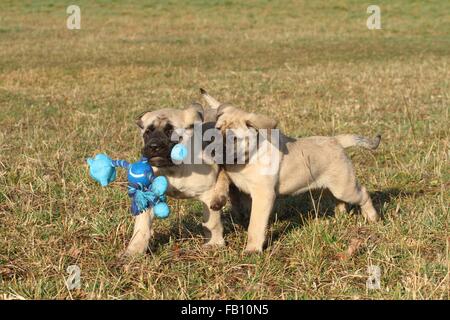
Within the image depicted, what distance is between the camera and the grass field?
4.18 metres

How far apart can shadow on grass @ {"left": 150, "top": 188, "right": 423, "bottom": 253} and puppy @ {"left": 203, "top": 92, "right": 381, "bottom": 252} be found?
0.63 ft

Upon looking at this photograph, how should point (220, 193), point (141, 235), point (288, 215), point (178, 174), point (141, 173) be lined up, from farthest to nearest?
point (288, 215) → point (220, 193) → point (178, 174) → point (141, 235) → point (141, 173)

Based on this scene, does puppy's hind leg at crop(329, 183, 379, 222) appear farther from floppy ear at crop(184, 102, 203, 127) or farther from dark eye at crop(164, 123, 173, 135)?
dark eye at crop(164, 123, 173, 135)

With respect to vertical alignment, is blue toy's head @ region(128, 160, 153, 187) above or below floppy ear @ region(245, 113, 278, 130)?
below

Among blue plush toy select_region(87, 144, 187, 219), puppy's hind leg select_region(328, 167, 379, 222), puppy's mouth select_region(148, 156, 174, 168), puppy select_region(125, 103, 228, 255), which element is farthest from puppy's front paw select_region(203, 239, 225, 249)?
puppy's hind leg select_region(328, 167, 379, 222)

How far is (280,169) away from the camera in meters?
5.21

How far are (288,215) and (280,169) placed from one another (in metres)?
0.83

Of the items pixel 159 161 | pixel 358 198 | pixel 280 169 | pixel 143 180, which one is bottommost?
pixel 358 198

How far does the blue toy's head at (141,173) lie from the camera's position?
14.3ft

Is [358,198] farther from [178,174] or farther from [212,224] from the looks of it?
[178,174]

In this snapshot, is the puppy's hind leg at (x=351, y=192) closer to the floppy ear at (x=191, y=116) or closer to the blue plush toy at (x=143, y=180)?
the floppy ear at (x=191, y=116)

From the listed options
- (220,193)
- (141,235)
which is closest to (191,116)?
(220,193)

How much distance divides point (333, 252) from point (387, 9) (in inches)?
1155
